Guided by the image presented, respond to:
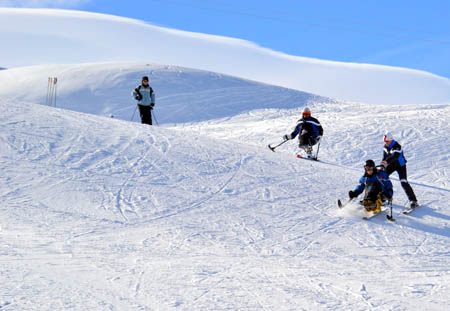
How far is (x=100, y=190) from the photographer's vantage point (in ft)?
33.8

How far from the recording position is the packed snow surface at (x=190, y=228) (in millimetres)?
6066

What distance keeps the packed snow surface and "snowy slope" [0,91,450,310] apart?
0.10ft

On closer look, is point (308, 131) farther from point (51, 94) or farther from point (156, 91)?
point (51, 94)

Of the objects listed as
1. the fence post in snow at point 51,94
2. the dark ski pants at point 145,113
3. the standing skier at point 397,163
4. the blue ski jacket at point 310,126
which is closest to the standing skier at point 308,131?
the blue ski jacket at point 310,126

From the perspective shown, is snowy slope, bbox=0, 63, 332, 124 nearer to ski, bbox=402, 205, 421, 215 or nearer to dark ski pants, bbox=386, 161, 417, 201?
dark ski pants, bbox=386, 161, 417, 201

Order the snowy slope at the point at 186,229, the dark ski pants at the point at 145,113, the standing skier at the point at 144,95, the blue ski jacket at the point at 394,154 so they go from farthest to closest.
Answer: the dark ski pants at the point at 145,113, the standing skier at the point at 144,95, the blue ski jacket at the point at 394,154, the snowy slope at the point at 186,229

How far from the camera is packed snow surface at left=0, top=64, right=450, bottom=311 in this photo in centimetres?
607

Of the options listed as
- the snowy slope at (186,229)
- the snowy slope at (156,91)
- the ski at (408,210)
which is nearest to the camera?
the snowy slope at (186,229)

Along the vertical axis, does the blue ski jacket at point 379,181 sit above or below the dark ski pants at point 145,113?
below

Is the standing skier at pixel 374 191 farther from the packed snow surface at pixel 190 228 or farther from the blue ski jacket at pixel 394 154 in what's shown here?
the blue ski jacket at pixel 394 154

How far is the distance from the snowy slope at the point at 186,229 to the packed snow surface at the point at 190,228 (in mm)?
29

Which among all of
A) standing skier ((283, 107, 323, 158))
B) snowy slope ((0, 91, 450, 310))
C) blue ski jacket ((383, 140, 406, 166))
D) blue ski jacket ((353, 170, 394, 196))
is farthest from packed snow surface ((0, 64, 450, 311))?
blue ski jacket ((383, 140, 406, 166))

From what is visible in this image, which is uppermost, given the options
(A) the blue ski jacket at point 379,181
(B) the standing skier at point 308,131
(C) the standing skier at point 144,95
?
(C) the standing skier at point 144,95

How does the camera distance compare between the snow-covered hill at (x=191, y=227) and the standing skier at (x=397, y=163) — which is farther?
the standing skier at (x=397, y=163)
